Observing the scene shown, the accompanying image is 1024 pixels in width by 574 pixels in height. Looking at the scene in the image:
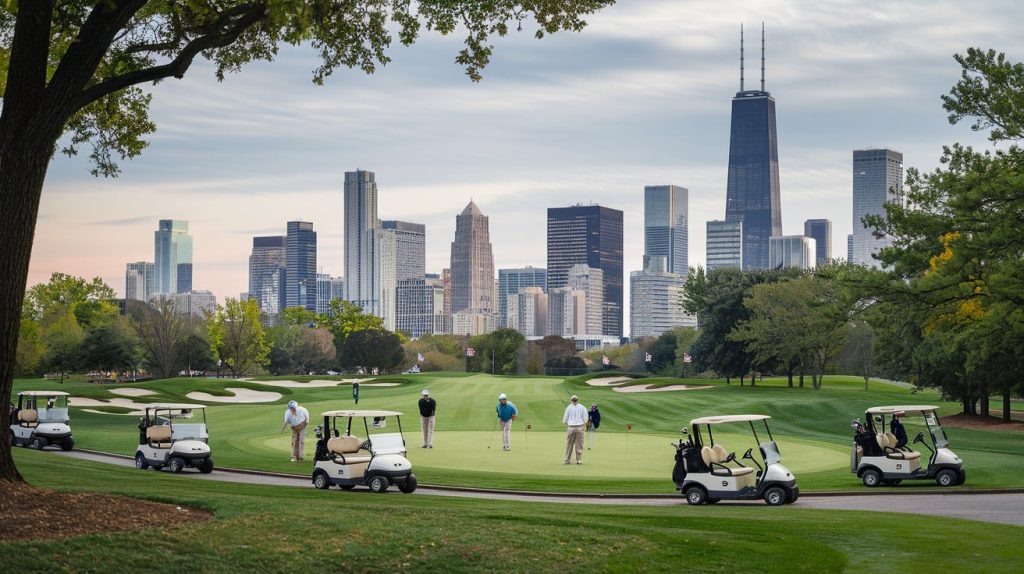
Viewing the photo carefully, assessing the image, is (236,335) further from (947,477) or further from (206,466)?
Result: (947,477)

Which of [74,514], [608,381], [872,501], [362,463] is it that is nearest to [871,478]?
[872,501]

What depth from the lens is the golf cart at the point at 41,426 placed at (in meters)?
32.8

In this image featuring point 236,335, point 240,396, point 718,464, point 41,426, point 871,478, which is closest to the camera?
point 718,464

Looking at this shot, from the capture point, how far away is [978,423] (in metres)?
48.0

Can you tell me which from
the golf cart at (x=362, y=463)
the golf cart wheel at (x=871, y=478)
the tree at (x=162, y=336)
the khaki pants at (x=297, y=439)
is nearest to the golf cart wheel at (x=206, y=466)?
the khaki pants at (x=297, y=439)

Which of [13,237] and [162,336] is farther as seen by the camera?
[162,336]

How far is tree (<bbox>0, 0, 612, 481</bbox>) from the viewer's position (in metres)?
13.5

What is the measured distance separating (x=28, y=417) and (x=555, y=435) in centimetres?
1839

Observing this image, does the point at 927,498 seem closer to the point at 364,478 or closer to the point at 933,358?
the point at 364,478

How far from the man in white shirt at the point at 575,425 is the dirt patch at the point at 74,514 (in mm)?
15078

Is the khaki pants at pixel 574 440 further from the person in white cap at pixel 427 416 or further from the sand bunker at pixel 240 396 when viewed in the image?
the sand bunker at pixel 240 396

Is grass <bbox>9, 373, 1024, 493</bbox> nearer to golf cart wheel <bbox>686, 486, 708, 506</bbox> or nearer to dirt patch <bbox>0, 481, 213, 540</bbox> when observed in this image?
golf cart wheel <bbox>686, 486, 708, 506</bbox>

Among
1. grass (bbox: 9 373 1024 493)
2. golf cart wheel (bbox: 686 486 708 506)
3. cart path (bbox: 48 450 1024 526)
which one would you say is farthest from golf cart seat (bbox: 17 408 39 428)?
golf cart wheel (bbox: 686 486 708 506)


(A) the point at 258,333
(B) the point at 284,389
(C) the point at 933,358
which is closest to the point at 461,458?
(C) the point at 933,358
